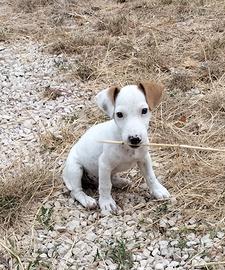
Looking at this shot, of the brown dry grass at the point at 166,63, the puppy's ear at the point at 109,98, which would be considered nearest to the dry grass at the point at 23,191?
the brown dry grass at the point at 166,63

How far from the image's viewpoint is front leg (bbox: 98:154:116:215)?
3.42 metres

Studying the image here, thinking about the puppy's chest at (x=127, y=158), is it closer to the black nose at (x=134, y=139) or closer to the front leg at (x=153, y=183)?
the front leg at (x=153, y=183)

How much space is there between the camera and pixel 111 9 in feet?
24.4

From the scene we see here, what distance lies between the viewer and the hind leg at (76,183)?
3598 mm

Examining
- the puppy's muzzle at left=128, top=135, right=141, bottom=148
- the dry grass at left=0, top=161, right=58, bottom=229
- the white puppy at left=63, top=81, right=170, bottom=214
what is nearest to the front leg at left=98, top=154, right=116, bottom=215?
the white puppy at left=63, top=81, right=170, bottom=214

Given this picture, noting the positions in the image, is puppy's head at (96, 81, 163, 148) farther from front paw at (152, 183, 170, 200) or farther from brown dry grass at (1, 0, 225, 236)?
brown dry grass at (1, 0, 225, 236)

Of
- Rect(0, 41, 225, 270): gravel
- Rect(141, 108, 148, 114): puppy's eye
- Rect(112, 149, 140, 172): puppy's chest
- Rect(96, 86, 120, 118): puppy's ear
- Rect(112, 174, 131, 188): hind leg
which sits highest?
Rect(96, 86, 120, 118): puppy's ear

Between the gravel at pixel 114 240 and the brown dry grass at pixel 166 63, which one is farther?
the brown dry grass at pixel 166 63

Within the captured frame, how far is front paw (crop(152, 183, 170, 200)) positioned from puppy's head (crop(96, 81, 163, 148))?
1.70ft

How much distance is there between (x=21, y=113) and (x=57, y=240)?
1964 mm

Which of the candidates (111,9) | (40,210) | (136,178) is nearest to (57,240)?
(40,210)

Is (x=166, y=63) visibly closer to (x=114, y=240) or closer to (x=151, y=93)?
(x=151, y=93)

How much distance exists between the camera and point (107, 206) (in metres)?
3.52

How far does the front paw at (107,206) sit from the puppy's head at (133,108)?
520mm
